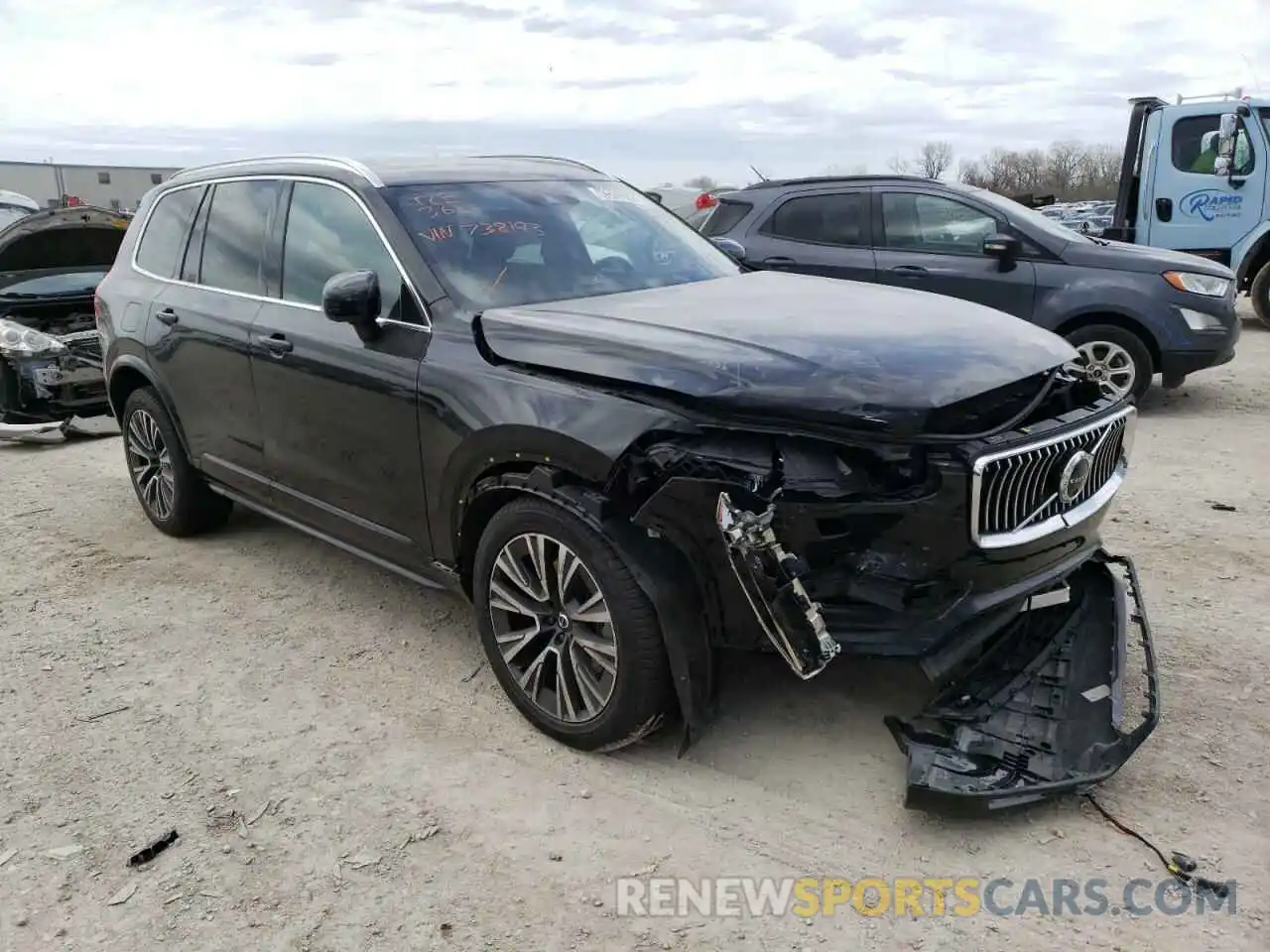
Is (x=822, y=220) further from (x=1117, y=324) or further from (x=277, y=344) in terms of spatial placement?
(x=277, y=344)

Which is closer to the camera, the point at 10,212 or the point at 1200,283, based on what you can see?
the point at 1200,283

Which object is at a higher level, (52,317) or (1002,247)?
(1002,247)

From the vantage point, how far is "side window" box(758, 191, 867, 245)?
26.9 ft

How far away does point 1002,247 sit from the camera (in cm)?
746

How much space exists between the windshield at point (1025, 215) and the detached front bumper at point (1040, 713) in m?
4.98

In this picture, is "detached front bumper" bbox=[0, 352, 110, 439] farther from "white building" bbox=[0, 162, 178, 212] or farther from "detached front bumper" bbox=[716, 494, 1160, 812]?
"white building" bbox=[0, 162, 178, 212]

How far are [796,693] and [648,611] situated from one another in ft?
3.07

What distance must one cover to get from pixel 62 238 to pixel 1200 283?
9.51 metres

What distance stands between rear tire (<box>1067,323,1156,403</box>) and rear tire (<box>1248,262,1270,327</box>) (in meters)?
5.37

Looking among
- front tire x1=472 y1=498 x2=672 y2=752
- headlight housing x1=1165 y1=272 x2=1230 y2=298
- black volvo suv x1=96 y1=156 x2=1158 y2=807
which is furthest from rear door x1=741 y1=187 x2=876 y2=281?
front tire x1=472 y1=498 x2=672 y2=752

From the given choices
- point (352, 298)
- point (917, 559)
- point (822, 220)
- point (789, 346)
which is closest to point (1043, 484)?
point (917, 559)

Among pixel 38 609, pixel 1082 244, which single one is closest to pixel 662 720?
pixel 38 609

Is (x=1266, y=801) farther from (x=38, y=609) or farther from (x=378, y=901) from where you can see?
(x=38, y=609)

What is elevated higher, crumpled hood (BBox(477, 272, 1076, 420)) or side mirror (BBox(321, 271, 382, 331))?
side mirror (BBox(321, 271, 382, 331))
